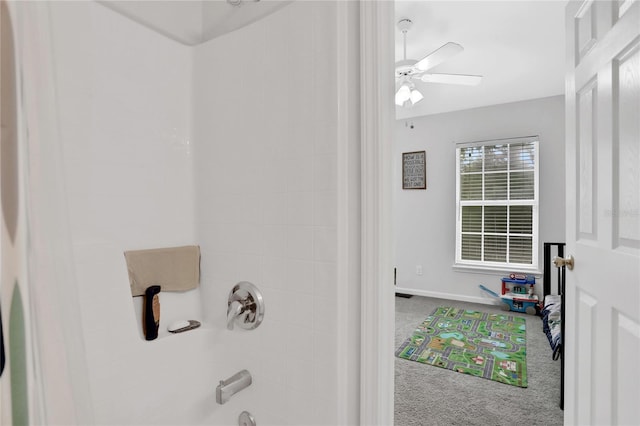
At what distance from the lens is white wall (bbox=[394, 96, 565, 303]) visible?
3.78 meters

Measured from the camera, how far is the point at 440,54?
7.18 ft

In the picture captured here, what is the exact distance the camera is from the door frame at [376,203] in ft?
3.20

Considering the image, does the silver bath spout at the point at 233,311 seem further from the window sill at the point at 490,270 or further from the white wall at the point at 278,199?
the window sill at the point at 490,270

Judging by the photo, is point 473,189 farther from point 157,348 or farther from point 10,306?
point 10,306

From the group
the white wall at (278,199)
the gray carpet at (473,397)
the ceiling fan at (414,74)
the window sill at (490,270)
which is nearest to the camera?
the white wall at (278,199)

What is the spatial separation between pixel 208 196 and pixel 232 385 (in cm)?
74

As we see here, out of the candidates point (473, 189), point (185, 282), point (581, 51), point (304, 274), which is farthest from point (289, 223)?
point (473, 189)

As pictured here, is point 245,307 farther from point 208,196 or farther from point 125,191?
point 125,191

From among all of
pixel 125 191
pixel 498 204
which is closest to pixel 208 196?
pixel 125 191

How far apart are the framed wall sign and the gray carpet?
8.04ft

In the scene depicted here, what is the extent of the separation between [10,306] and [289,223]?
2.68 feet

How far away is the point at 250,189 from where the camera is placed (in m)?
1.23

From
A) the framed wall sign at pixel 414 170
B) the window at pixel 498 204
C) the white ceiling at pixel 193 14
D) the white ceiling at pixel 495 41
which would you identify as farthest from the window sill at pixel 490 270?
the white ceiling at pixel 193 14

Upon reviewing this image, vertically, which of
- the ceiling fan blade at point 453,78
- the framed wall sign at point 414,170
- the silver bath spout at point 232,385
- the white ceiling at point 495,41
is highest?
the white ceiling at point 495,41
